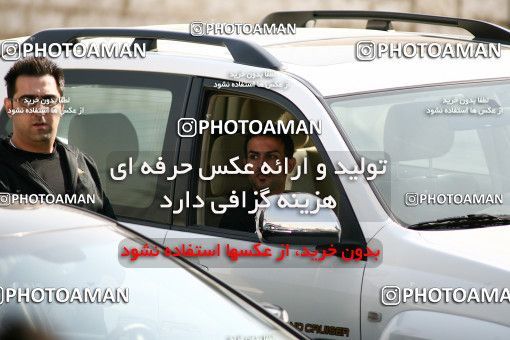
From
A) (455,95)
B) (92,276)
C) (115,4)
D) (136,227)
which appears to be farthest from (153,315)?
(115,4)

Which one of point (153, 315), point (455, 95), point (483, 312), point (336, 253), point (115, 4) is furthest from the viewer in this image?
point (115, 4)

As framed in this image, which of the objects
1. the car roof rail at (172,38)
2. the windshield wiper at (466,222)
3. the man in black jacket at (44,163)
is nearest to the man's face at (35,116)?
the man in black jacket at (44,163)

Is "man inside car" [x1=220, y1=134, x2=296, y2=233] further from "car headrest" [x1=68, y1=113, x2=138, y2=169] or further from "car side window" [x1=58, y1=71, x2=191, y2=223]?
"car headrest" [x1=68, y1=113, x2=138, y2=169]

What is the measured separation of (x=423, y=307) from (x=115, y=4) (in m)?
10.7

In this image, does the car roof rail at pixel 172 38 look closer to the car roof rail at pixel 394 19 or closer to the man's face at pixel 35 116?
the man's face at pixel 35 116

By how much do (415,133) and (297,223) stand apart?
2.50 ft

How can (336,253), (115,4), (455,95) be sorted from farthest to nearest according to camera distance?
(115,4) < (455,95) < (336,253)

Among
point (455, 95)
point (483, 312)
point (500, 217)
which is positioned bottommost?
point (483, 312)

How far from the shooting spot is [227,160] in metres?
5.45

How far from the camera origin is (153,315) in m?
3.79

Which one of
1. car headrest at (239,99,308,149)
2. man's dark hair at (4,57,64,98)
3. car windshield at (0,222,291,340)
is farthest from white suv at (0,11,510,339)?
car windshield at (0,222,291,340)

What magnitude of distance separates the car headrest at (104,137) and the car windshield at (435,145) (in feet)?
2.92

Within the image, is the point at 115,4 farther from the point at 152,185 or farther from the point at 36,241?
the point at 36,241

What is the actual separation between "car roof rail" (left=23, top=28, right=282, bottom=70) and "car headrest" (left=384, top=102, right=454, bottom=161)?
19.5 inches
